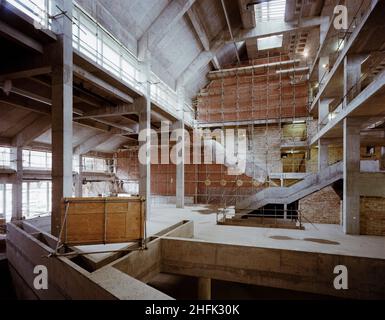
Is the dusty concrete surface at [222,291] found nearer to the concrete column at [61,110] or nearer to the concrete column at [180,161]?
the concrete column at [61,110]

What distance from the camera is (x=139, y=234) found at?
568 cm

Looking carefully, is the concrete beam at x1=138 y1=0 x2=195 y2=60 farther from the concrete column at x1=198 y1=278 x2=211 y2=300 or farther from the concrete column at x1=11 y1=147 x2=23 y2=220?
the concrete column at x1=198 y1=278 x2=211 y2=300

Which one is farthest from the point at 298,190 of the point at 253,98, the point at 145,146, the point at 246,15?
the point at 246,15

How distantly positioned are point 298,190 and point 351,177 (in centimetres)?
360

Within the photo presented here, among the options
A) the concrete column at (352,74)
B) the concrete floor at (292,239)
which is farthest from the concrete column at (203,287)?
the concrete column at (352,74)

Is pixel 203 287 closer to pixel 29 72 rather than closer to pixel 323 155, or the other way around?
pixel 29 72

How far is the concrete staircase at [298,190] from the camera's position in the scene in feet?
37.9

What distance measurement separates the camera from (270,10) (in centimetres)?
1454

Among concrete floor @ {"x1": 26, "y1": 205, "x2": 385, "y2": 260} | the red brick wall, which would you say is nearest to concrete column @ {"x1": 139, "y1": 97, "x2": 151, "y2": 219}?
concrete floor @ {"x1": 26, "y1": 205, "x2": 385, "y2": 260}

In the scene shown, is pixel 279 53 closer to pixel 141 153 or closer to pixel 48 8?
pixel 141 153

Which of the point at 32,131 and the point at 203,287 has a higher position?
the point at 32,131

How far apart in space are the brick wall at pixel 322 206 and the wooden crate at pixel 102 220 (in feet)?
32.8

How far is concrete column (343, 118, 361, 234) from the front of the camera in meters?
9.00

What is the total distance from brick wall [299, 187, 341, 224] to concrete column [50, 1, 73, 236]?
11.8 meters
